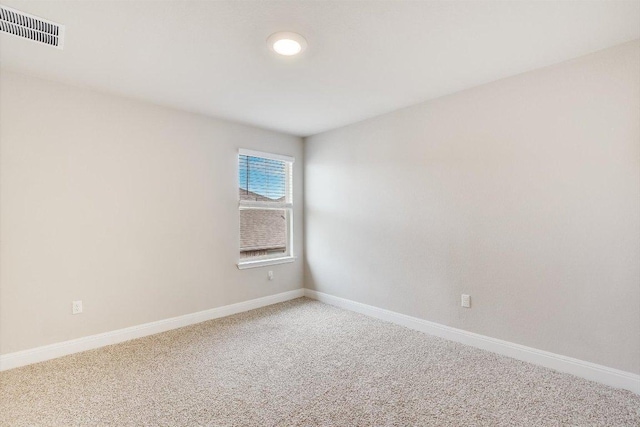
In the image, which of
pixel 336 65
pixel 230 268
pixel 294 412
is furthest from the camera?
pixel 230 268

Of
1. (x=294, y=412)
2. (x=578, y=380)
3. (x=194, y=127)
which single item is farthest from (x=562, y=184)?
(x=194, y=127)

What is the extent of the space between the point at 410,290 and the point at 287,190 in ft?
7.08

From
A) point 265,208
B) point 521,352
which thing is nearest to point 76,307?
point 265,208

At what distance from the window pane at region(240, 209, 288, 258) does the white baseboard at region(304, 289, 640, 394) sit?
1.40 meters

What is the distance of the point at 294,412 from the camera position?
1.92 meters

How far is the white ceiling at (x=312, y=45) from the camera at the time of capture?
182 centimetres

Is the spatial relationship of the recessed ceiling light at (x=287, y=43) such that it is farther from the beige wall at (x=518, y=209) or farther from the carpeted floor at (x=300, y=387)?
the carpeted floor at (x=300, y=387)

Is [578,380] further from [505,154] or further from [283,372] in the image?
[283,372]

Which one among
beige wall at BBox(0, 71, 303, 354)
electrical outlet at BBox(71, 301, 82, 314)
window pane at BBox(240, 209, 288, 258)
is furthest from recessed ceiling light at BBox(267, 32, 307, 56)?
electrical outlet at BBox(71, 301, 82, 314)

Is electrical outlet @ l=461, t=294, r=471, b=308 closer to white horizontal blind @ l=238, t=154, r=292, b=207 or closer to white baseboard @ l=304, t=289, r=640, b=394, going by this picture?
white baseboard @ l=304, t=289, r=640, b=394

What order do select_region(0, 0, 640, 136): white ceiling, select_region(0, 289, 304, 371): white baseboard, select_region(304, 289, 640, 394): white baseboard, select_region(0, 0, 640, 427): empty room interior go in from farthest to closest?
select_region(0, 289, 304, 371): white baseboard
select_region(304, 289, 640, 394): white baseboard
select_region(0, 0, 640, 427): empty room interior
select_region(0, 0, 640, 136): white ceiling

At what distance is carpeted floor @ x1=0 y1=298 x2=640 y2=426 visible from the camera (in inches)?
73.9

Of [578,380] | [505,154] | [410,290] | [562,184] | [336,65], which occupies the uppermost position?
[336,65]

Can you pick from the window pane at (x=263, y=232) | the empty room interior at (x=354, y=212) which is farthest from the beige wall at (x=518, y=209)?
the window pane at (x=263, y=232)
